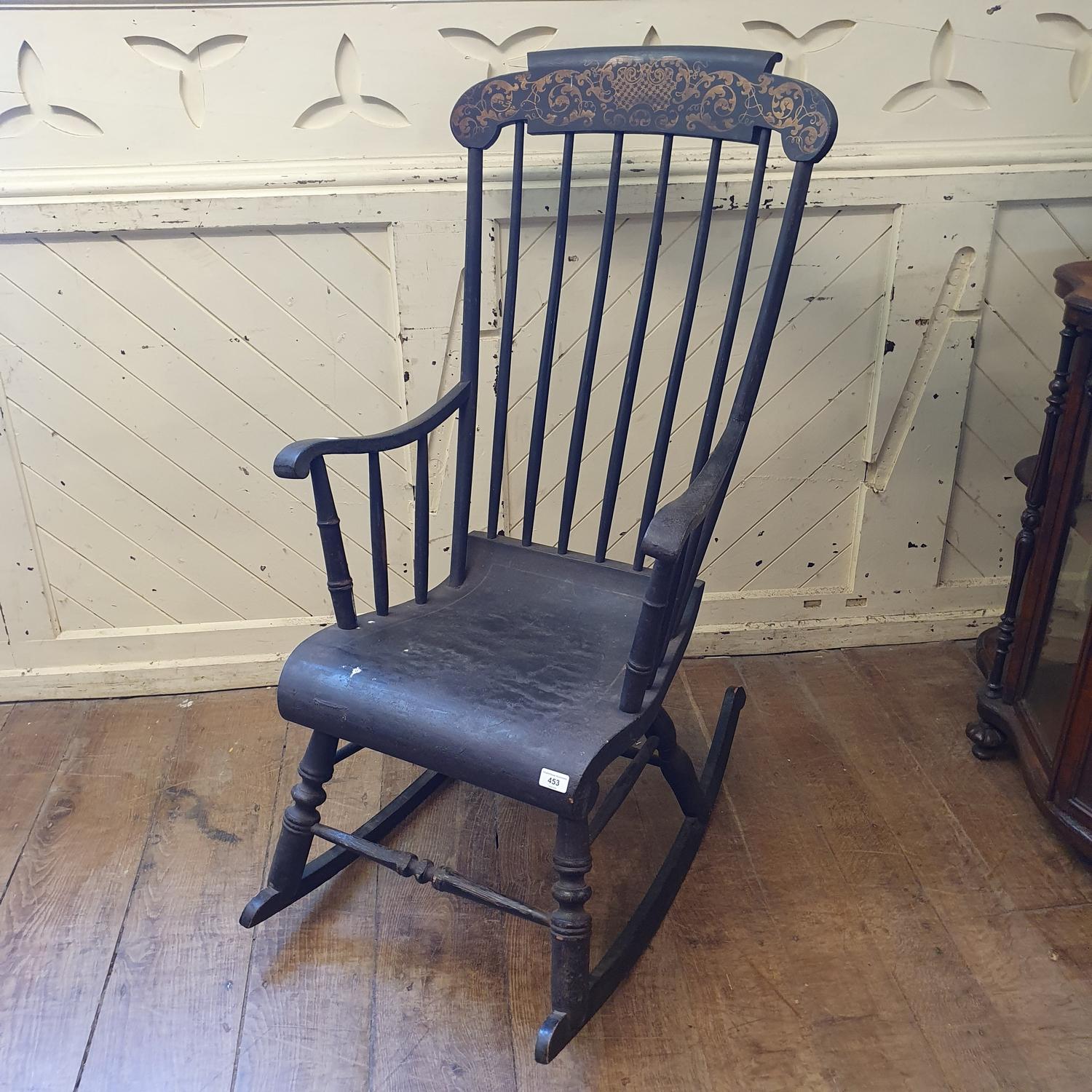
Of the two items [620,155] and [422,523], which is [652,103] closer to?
[620,155]

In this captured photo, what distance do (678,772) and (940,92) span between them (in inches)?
48.9

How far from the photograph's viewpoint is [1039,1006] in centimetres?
128

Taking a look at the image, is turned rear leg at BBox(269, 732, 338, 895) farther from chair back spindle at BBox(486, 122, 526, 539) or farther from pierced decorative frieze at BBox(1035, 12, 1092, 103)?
pierced decorative frieze at BBox(1035, 12, 1092, 103)

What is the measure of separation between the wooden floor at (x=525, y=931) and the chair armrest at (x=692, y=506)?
2.14 ft

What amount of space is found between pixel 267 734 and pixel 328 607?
0.90 ft

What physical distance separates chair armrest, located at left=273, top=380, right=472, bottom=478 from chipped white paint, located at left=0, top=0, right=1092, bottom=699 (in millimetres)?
327

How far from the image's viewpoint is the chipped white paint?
1565 millimetres

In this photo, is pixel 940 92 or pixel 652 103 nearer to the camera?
pixel 652 103

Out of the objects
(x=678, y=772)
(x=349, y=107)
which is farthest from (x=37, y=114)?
(x=678, y=772)

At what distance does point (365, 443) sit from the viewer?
4.16ft

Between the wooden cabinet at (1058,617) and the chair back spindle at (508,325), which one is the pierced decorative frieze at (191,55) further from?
the wooden cabinet at (1058,617)

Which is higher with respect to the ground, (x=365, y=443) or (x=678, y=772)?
(x=365, y=443)

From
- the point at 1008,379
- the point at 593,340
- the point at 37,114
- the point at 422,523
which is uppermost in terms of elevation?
the point at 37,114

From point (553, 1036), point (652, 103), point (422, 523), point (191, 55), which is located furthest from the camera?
point (191, 55)
